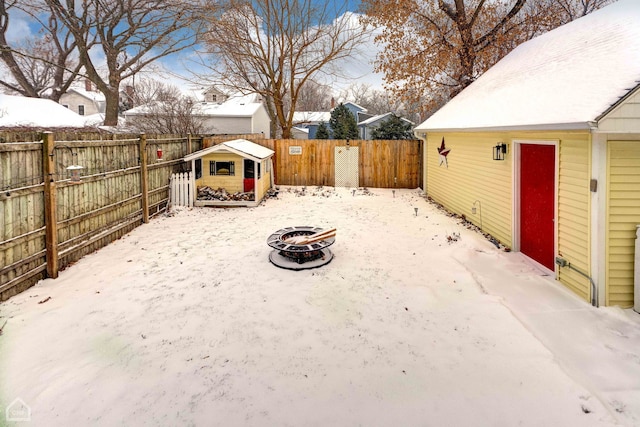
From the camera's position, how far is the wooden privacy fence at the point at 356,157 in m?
14.9

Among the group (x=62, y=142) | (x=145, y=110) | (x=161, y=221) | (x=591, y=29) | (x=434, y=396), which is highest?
(x=145, y=110)

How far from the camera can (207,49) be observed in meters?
18.8

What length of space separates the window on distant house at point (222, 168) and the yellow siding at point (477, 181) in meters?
6.49

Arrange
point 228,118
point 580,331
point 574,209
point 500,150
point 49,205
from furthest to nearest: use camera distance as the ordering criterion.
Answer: point 228,118 < point 500,150 < point 49,205 < point 574,209 < point 580,331

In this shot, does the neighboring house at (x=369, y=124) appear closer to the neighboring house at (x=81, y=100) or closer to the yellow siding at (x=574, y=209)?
the neighboring house at (x=81, y=100)

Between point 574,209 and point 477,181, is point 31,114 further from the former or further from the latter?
point 574,209

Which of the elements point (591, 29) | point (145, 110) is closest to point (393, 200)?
point (591, 29)

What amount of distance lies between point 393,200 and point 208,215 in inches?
233

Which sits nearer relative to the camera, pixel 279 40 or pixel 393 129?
pixel 279 40

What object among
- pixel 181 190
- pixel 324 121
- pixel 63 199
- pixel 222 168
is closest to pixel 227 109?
pixel 222 168

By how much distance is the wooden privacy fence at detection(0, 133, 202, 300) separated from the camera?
4637 mm

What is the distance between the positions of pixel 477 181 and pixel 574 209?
148 inches

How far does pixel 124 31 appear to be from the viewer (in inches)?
732

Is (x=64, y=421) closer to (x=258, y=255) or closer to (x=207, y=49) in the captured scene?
(x=258, y=255)
